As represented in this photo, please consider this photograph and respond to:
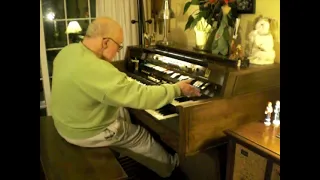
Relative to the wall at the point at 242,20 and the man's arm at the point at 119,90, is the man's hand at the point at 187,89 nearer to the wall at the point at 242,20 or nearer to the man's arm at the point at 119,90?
the man's arm at the point at 119,90

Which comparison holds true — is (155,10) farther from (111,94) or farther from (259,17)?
(111,94)

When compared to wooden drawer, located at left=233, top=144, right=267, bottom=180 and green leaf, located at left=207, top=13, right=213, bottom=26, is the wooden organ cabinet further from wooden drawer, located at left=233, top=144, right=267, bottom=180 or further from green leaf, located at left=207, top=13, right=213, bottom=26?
green leaf, located at left=207, top=13, right=213, bottom=26

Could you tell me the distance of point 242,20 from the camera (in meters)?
2.10

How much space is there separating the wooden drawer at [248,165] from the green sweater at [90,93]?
451 mm

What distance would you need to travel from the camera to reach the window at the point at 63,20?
304cm

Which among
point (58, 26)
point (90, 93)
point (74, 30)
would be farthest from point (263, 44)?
point (58, 26)

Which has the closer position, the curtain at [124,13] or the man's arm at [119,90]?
the man's arm at [119,90]

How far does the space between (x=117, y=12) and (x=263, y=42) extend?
5.61 ft

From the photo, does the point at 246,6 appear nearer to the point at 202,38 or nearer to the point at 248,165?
the point at 202,38

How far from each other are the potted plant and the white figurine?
0.23 meters

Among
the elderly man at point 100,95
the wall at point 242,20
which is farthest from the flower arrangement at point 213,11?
the elderly man at point 100,95

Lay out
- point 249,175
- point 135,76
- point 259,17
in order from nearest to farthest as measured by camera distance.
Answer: point 249,175, point 259,17, point 135,76

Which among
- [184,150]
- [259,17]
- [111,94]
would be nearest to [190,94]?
[184,150]
